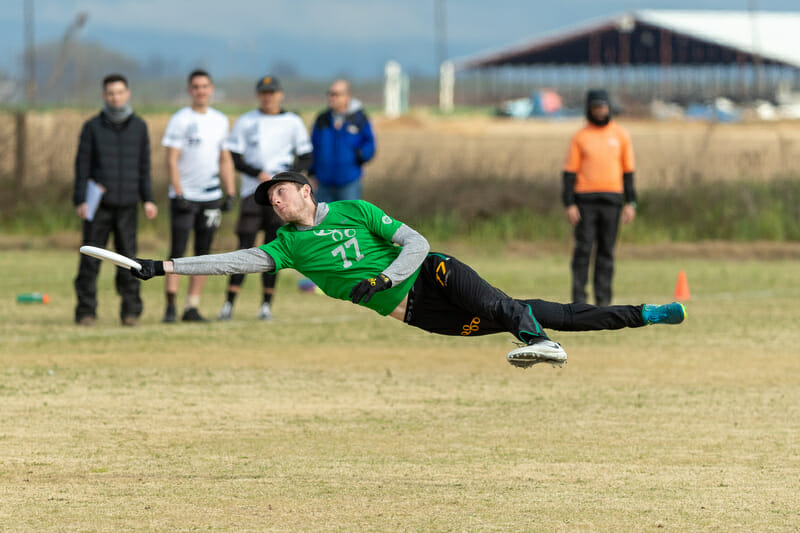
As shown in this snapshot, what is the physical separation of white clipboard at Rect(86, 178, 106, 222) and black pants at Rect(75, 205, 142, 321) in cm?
4

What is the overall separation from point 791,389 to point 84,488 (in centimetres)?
550

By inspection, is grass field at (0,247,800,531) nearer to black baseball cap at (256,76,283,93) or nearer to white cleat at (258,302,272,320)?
white cleat at (258,302,272,320)

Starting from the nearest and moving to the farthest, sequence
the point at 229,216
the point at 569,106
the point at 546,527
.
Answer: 1. the point at 546,527
2. the point at 229,216
3. the point at 569,106

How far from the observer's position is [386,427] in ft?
26.7

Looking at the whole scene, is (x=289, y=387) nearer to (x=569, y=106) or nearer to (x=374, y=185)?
(x=374, y=185)

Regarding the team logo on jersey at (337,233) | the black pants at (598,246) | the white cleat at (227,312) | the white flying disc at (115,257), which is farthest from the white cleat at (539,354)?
the black pants at (598,246)

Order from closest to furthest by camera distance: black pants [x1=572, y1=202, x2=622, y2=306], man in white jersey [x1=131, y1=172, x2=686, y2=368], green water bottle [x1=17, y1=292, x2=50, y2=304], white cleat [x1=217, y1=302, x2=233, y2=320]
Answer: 1. man in white jersey [x1=131, y1=172, x2=686, y2=368]
2. white cleat [x1=217, y1=302, x2=233, y2=320]
3. black pants [x1=572, y1=202, x2=622, y2=306]
4. green water bottle [x1=17, y1=292, x2=50, y2=304]

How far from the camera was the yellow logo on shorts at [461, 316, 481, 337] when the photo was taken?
7371 mm

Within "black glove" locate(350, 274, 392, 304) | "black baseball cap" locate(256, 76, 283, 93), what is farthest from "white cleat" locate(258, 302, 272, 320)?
"black glove" locate(350, 274, 392, 304)

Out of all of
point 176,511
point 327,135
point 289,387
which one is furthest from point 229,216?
point 176,511

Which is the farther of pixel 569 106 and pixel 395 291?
pixel 569 106

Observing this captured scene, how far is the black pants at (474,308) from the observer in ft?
23.4

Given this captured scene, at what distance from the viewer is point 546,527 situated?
5652 millimetres

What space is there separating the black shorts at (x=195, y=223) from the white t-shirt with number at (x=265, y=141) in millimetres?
388
